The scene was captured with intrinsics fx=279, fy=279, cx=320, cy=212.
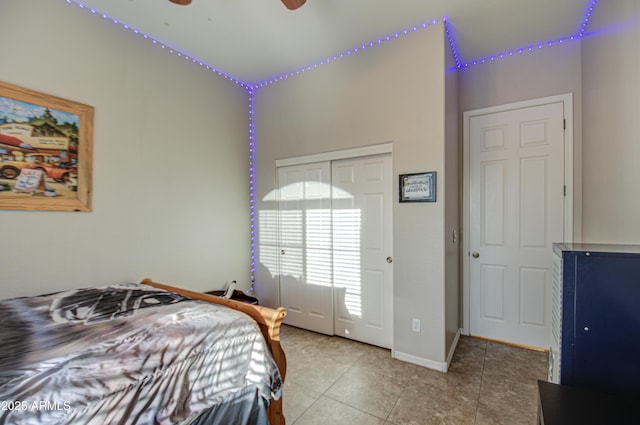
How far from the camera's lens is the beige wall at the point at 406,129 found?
7.79ft

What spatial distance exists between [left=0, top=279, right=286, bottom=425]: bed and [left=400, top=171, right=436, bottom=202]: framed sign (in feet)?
5.03

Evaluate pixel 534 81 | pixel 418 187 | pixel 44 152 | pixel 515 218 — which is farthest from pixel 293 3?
pixel 515 218

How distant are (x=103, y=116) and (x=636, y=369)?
3.33 m

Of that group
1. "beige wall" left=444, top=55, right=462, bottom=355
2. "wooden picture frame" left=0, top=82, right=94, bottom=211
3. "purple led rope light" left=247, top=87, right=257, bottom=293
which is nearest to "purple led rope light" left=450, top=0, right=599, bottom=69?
"beige wall" left=444, top=55, right=462, bottom=355

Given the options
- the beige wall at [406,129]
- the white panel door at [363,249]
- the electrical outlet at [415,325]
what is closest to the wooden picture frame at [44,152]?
the beige wall at [406,129]

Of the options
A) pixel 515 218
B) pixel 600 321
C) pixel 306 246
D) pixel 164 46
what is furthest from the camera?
pixel 306 246

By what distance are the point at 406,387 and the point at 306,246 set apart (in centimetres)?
166

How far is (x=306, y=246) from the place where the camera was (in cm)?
323

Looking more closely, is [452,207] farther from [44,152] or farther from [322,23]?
[44,152]

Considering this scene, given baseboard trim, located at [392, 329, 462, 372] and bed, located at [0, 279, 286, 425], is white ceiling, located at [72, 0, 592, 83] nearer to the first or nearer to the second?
bed, located at [0, 279, 286, 425]

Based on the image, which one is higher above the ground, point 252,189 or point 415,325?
point 252,189

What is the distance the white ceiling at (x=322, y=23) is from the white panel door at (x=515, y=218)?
717 mm

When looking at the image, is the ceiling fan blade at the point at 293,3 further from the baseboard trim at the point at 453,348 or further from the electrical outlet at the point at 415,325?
the baseboard trim at the point at 453,348

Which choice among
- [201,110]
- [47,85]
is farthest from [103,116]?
[201,110]
